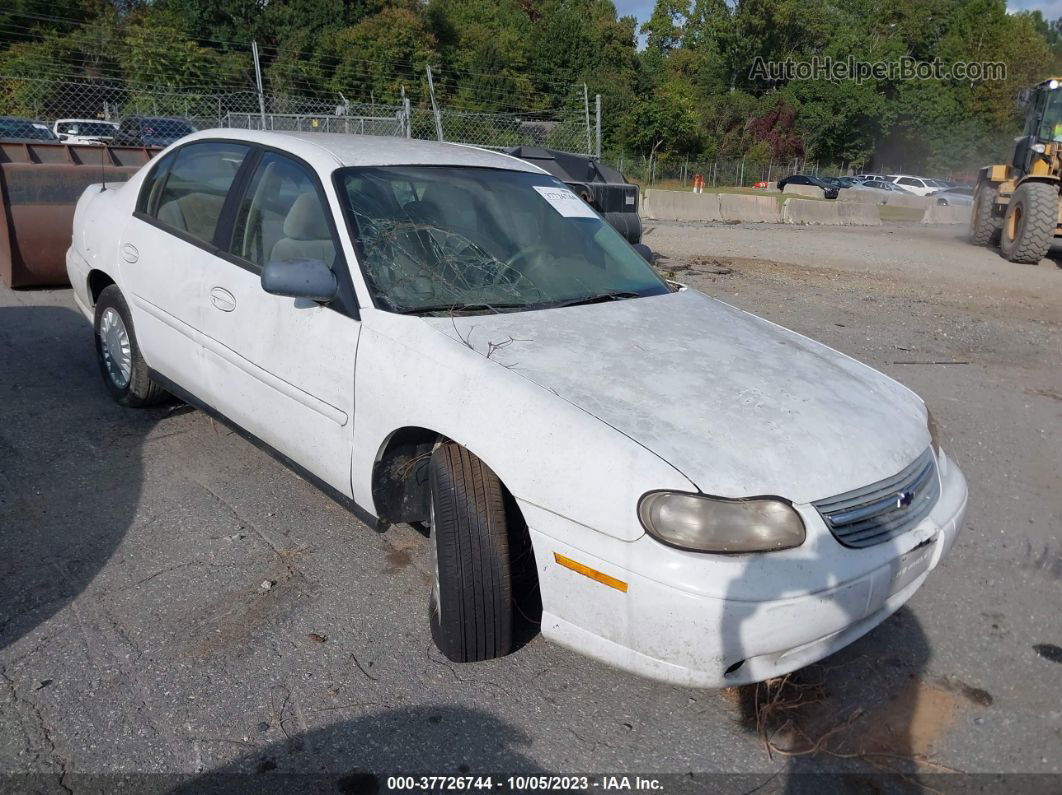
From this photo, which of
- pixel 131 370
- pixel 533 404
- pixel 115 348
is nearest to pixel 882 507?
pixel 533 404

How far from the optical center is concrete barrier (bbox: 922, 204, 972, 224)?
29.7m

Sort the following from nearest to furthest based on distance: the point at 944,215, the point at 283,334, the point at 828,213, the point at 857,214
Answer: the point at 283,334
the point at 828,213
the point at 857,214
the point at 944,215

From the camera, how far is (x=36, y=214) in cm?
724

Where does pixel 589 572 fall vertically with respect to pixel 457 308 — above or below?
below

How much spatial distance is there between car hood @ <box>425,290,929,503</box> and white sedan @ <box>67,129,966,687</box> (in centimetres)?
1

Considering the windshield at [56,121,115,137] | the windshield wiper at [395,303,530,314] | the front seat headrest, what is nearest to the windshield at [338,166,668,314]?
the windshield wiper at [395,303,530,314]

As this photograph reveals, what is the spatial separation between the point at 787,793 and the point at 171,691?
1.84 m

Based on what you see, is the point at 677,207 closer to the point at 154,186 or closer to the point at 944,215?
the point at 944,215

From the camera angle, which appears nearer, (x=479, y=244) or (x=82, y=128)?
(x=479, y=244)

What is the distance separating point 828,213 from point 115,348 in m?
23.3

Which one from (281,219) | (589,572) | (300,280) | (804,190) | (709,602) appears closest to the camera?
(709,602)

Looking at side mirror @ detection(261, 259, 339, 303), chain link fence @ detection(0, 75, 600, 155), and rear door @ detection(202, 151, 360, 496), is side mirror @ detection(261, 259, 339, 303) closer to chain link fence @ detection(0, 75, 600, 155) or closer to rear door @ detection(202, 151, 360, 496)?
rear door @ detection(202, 151, 360, 496)

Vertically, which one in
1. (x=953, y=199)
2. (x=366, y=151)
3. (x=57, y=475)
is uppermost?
(x=366, y=151)

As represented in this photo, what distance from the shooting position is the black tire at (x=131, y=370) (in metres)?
4.54
